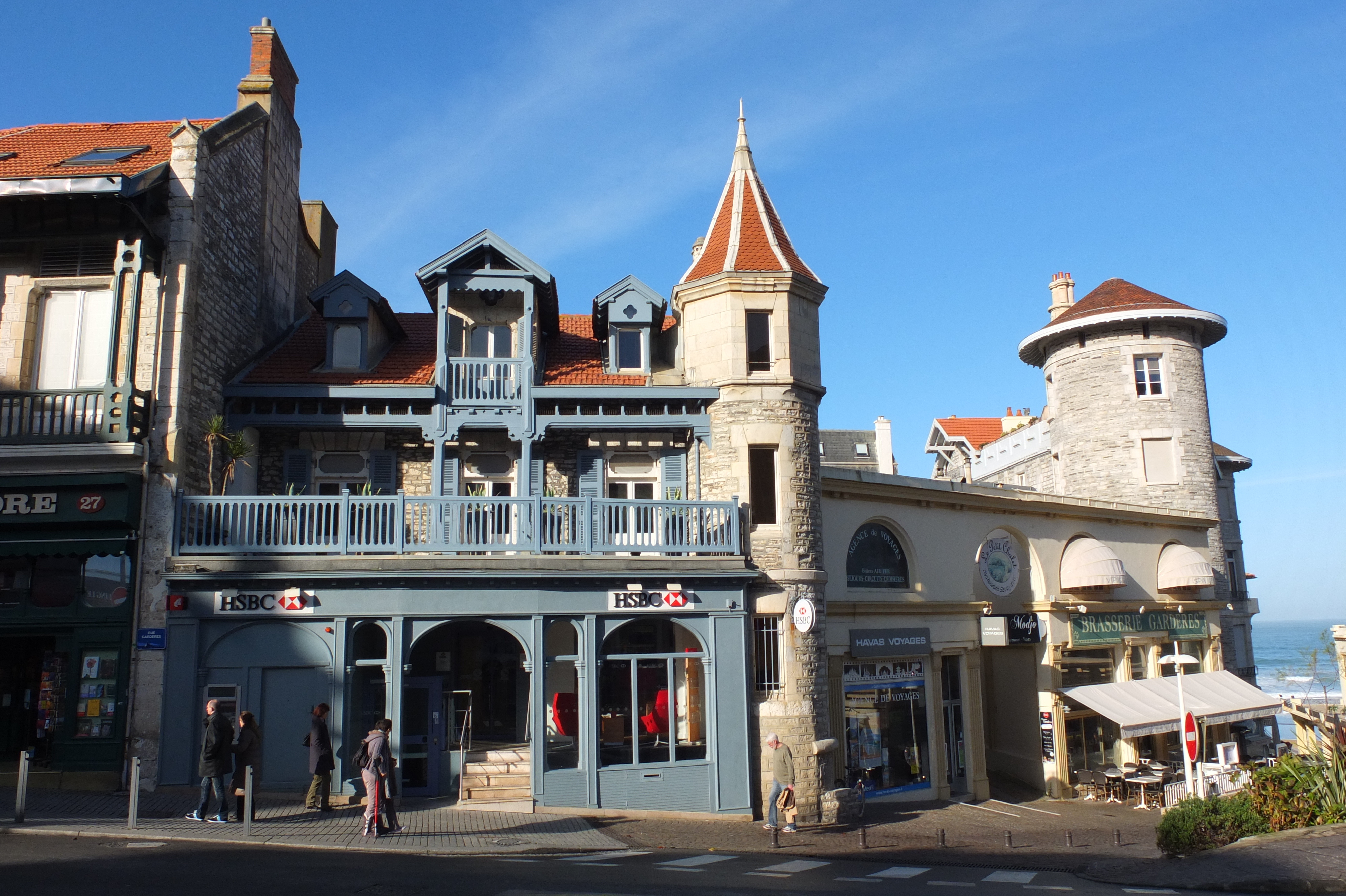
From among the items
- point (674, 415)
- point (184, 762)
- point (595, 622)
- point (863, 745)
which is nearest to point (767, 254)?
point (674, 415)

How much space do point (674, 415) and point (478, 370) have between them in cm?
371

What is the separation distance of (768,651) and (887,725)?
4.20m

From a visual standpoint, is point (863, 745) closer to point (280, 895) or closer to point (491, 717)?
point (491, 717)

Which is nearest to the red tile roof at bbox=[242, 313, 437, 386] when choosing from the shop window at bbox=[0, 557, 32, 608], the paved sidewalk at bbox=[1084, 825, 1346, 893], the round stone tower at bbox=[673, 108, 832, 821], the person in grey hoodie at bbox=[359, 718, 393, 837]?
the shop window at bbox=[0, 557, 32, 608]

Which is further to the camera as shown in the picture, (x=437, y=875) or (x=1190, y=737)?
(x=1190, y=737)

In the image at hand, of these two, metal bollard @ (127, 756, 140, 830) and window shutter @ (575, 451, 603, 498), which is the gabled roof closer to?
window shutter @ (575, 451, 603, 498)

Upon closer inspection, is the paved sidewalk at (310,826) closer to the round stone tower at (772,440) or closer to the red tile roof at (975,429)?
the round stone tower at (772,440)

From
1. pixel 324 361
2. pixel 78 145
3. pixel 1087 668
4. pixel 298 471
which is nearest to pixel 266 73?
pixel 78 145

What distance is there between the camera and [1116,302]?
29.7m

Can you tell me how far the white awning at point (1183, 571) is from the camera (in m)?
25.8

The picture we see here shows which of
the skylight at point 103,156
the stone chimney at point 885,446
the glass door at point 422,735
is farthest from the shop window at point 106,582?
the stone chimney at point 885,446

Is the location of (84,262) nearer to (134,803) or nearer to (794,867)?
(134,803)

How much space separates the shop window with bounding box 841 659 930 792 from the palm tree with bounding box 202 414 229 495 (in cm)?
1166

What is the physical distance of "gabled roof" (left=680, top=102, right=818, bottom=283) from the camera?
19016mm
